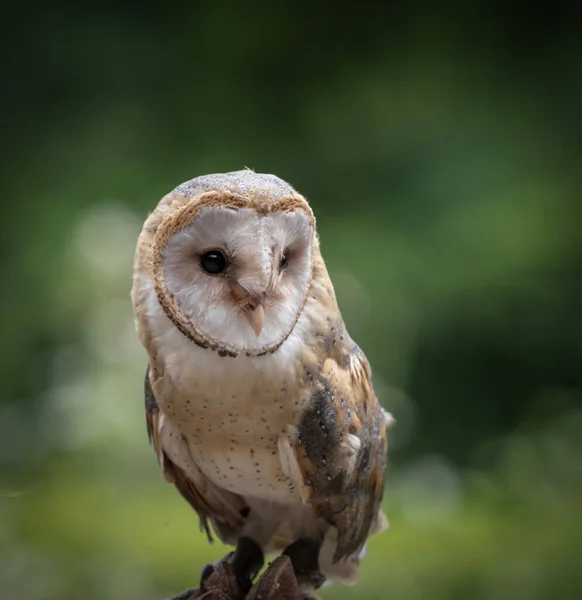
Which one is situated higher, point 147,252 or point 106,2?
point 106,2

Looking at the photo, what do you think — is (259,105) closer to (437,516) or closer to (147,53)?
(147,53)

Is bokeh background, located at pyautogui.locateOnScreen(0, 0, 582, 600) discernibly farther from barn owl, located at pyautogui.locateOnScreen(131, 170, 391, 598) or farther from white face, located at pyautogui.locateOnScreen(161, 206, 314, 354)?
white face, located at pyautogui.locateOnScreen(161, 206, 314, 354)

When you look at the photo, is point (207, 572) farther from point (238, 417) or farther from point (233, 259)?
point (233, 259)

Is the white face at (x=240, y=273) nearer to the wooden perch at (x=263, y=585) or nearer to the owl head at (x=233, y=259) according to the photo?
the owl head at (x=233, y=259)

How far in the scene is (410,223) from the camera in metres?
2.23

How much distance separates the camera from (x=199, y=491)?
1187mm

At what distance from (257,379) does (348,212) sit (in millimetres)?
1298

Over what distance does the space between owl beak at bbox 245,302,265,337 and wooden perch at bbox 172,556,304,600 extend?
36 centimetres

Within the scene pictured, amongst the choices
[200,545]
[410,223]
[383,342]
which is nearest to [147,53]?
[410,223]

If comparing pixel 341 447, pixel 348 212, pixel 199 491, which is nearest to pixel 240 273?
pixel 341 447

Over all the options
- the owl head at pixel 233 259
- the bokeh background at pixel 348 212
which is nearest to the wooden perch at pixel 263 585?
the owl head at pixel 233 259

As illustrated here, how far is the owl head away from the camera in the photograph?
89 cm

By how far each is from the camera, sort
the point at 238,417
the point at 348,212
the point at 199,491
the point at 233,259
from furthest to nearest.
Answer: the point at 348,212 → the point at 199,491 → the point at 238,417 → the point at 233,259

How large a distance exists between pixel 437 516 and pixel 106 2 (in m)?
1.49
